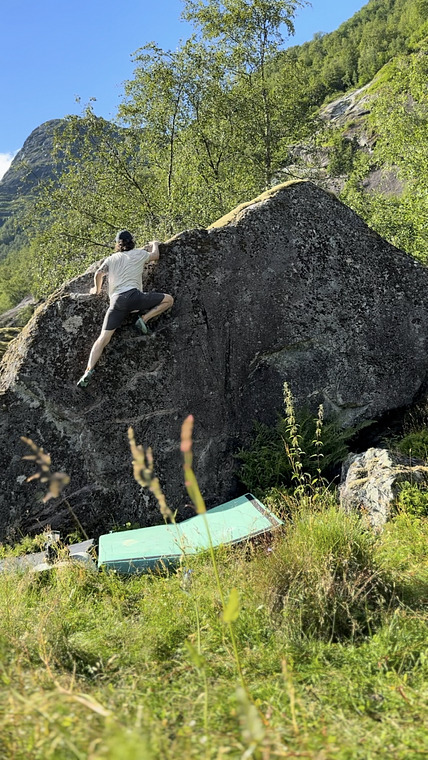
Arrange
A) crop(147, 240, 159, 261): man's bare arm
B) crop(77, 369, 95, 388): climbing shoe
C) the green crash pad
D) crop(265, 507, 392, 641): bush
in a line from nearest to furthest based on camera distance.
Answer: crop(265, 507, 392, 641): bush < the green crash pad < crop(77, 369, 95, 388): climbing shoe < crop(147, 240, 159, 261): man's bare arm

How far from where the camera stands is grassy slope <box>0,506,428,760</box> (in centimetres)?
214

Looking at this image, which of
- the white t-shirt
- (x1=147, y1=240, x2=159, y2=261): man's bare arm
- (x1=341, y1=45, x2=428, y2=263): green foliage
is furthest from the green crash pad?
(x1=341, y1=45, x2=428, y2=263): green foliage

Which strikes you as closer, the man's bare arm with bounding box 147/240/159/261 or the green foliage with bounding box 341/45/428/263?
the man's bare arm with bounding box 147/240/159/261

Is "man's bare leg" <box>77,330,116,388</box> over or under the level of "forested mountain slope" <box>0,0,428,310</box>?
under

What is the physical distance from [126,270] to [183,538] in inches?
165

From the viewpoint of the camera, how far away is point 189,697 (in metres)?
2.95

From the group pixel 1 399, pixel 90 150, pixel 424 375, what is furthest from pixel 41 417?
pixel 90 150

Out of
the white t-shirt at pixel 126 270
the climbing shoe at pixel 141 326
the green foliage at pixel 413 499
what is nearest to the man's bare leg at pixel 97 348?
the climbing shoe at pixel 141 326

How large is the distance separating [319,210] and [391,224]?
7605 millimetres

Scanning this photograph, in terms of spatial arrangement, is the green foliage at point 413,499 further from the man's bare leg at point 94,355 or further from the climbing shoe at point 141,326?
the man's bare leg at point 94,355

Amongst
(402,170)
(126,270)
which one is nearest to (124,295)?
(126,270)

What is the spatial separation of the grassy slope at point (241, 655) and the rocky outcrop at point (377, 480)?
630 mm

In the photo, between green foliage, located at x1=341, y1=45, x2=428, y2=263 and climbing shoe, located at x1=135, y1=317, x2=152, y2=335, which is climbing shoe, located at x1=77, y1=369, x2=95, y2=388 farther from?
green foliage, located at x1=341, y1=45, x2=428, y2=263

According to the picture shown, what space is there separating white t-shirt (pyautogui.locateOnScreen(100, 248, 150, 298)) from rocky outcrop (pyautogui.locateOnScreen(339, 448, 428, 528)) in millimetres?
4128
